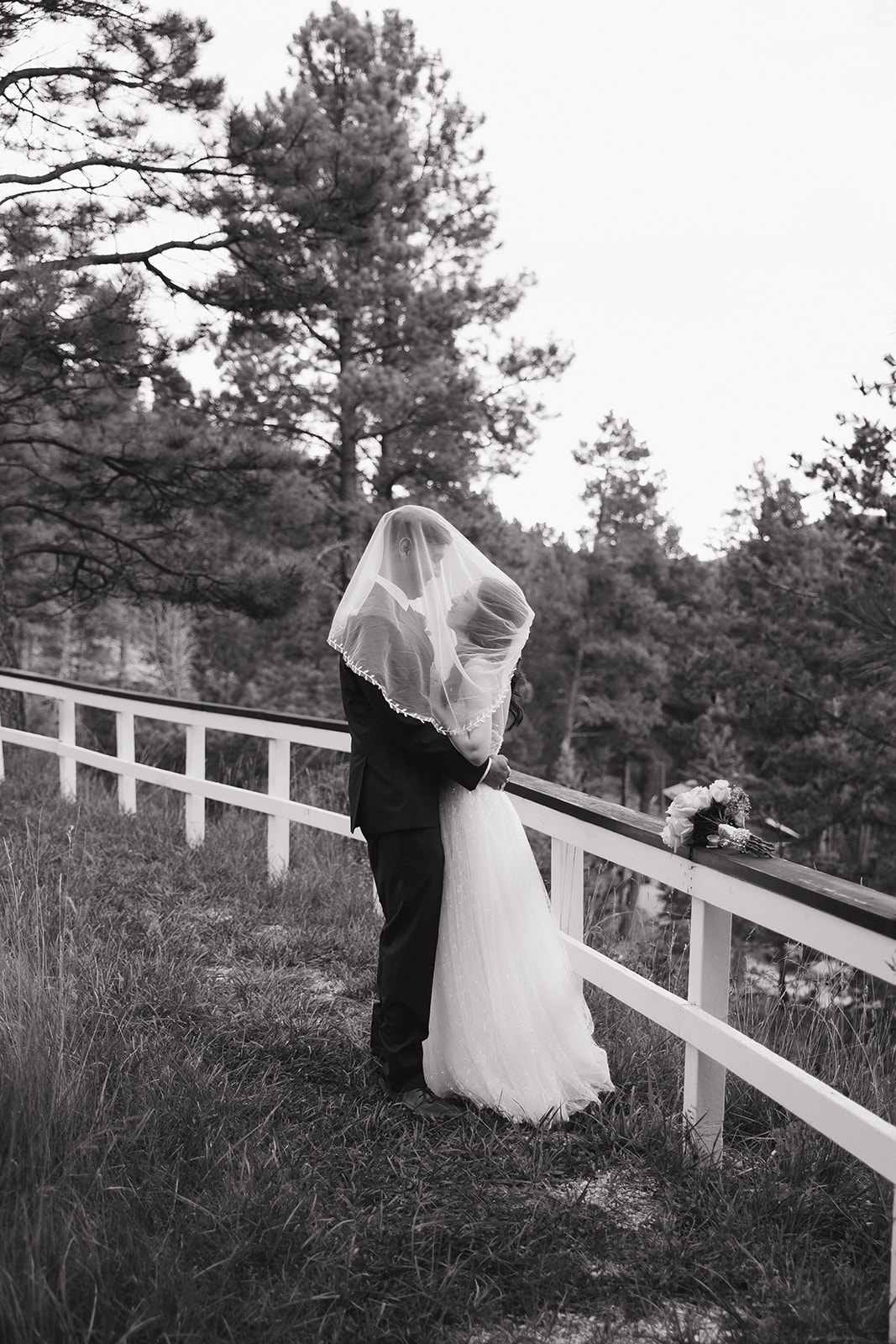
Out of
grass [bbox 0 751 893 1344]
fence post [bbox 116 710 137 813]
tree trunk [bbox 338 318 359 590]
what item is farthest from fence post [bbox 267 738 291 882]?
tree trunk [bbox 338 318 359 590]

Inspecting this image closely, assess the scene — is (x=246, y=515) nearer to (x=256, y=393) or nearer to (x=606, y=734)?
(x=256, y=393)

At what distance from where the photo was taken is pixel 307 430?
2089cm

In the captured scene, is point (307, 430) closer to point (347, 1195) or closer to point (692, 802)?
point (692, 802)

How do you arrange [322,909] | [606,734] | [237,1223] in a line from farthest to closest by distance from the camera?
[606,734] < [322,909] < [237,1223]

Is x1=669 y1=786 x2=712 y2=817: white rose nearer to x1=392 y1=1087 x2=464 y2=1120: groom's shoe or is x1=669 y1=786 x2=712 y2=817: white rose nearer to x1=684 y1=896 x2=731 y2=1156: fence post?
x1=684 y1=896 x2=731 y2=1156: fence post

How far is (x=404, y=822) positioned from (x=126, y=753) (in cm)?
487

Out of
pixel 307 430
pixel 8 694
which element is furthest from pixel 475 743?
pixel 307 430

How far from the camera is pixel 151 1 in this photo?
1017 centimetres

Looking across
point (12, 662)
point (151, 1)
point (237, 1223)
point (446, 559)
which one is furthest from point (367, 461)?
point (237, 1223)

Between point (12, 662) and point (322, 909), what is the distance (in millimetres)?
8767

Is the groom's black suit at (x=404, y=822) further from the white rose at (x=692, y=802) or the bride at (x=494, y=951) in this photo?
the white rose at (x=692, y=802)

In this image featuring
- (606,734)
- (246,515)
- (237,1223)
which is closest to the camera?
(237,1223)

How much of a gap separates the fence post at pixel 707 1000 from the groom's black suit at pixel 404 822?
801mm

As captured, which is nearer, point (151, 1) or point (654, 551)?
point (151, 1)
